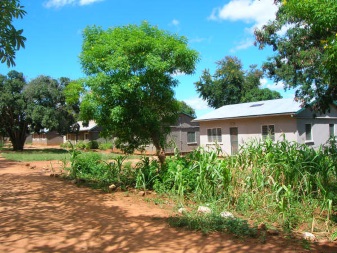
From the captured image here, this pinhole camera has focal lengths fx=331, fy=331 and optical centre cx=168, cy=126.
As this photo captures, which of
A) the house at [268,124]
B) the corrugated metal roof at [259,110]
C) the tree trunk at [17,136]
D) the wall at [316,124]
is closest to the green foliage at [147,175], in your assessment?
the house at [268,124]

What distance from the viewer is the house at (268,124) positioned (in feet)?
65.8

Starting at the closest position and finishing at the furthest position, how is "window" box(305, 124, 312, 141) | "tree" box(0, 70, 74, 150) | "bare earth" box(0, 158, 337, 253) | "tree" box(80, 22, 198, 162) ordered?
"bare earth" box(0, 158, 337, 253) → "tree" box(80, 22, 198, 162) → "window" box(305, 124, 312, 141) → "tree" box(0, 70, 74, 150)

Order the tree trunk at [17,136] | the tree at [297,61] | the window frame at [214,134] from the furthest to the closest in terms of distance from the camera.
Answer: the tree trunk at [17,136]
the window frame at [214,134]
the tree at [297,61]

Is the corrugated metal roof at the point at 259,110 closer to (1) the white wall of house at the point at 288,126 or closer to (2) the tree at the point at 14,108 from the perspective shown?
(1) the white wall of house at the point at 288,126

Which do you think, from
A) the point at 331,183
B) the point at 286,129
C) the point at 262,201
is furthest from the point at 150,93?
the point at 286,129

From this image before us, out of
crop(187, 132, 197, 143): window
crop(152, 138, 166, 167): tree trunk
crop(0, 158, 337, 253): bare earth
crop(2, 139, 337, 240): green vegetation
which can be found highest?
crop(187, 132, 197, 143): window

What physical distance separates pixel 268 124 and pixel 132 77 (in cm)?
1470

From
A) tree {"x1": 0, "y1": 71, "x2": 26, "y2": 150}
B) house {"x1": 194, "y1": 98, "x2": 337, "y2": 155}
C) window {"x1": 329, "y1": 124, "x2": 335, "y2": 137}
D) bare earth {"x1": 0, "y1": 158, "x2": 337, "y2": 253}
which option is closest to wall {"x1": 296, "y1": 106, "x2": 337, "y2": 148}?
house {"x1": 194, "y1": 98, "x2": 337, "y2": 155}

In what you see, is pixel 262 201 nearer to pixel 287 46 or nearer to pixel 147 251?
pixel 147 251

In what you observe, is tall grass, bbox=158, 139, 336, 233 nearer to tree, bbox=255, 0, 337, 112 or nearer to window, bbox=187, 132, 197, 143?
tree, bbox=255, 0, 337, 112

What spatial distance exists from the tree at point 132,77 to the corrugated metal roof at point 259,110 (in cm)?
1215

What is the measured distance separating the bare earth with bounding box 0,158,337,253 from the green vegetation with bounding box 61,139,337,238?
43 cm

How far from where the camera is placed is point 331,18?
4.45 meters

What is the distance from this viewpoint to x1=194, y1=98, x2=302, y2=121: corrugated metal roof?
66.5 feet
